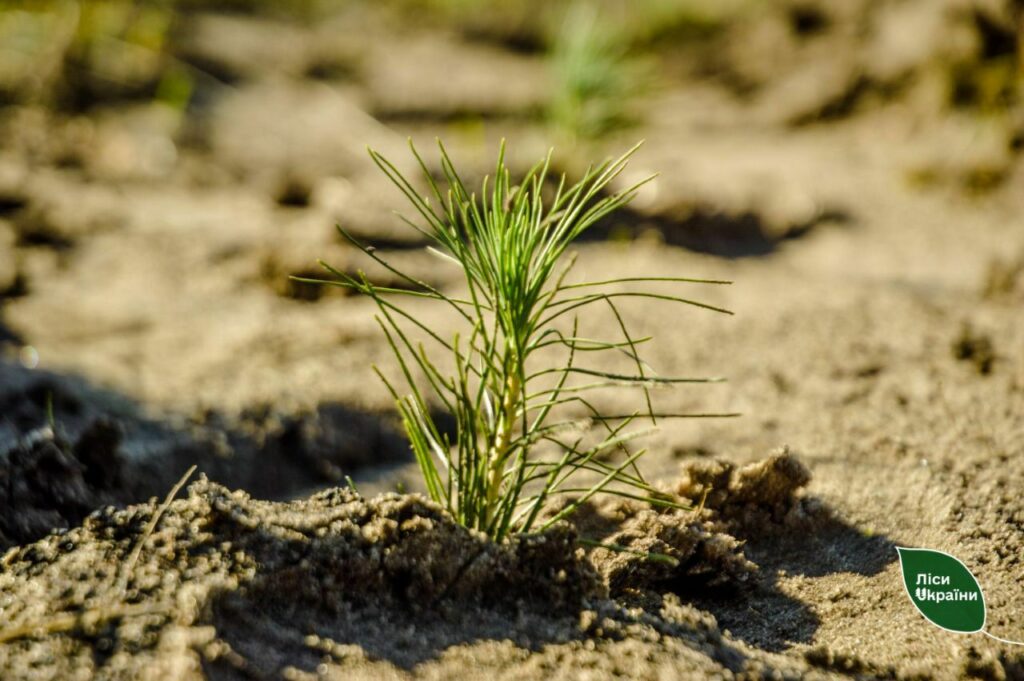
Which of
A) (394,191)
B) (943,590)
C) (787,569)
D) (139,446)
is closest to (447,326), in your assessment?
(139,446)

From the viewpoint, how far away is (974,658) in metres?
1.11

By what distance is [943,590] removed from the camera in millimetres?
1219

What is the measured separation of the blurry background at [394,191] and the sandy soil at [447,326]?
0.01 m

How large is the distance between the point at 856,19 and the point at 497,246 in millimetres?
3739

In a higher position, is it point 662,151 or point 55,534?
point 662,151

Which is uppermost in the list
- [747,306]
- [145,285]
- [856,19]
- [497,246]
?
[856,19]

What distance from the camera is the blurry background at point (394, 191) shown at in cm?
188

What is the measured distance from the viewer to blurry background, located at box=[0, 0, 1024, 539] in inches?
73.9

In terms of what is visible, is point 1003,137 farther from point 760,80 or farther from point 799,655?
point 799,655

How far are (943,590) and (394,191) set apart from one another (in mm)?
2321

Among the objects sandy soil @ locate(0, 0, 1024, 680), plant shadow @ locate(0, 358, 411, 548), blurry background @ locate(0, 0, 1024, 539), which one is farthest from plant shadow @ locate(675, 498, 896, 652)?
plant shadow @ locate(0, 358, 411, 548)

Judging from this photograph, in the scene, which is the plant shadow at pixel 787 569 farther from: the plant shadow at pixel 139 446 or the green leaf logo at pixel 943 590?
the plant shadow at pixel 139 446

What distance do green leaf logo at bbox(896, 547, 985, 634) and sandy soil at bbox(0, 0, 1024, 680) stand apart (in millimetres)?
21

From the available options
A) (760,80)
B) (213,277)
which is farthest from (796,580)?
(760,80)
